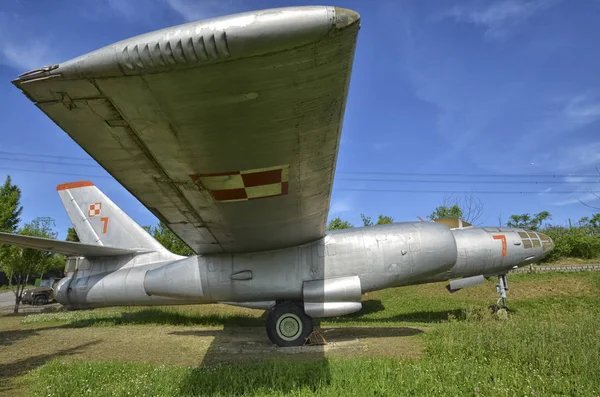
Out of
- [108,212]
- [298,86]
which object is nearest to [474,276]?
[298,86]

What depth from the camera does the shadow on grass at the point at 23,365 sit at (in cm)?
625

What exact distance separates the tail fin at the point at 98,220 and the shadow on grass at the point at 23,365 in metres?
3.80

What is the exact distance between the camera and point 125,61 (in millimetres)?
2328

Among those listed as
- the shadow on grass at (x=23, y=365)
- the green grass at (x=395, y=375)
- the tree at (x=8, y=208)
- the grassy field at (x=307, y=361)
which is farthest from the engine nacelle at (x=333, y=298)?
the tree at (x=8, y=208)

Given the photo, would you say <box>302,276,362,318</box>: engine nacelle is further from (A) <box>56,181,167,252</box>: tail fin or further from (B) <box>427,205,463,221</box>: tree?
(B) <box>427,205,463,221</box>: tree

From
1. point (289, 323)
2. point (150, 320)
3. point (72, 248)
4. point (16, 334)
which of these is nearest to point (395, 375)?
point (289, 323)

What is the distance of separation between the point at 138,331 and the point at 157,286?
107 inches

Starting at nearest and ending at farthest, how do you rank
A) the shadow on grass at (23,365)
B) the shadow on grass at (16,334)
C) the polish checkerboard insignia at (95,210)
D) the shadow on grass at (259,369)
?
the shadow on grass at (259,369), the shadow on grass at (23,365), the shadow on grass at (16,334), the polish checkerboard insignia at (95,210)

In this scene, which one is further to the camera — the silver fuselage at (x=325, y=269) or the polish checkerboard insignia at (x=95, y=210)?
the polish checkerboard insignia at (x=95, y=210)

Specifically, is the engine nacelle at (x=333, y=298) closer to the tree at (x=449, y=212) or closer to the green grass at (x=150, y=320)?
the green grass at (x=150, y=320)

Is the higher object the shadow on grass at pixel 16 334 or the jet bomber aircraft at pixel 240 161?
the jet bomber aircraft at pixel 240 161

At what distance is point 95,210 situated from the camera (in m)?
13.2

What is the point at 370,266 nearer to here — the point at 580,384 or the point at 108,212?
the point at 580,384

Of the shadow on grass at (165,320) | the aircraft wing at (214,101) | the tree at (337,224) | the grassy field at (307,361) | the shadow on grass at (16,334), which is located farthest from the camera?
the tree at (337,224)
